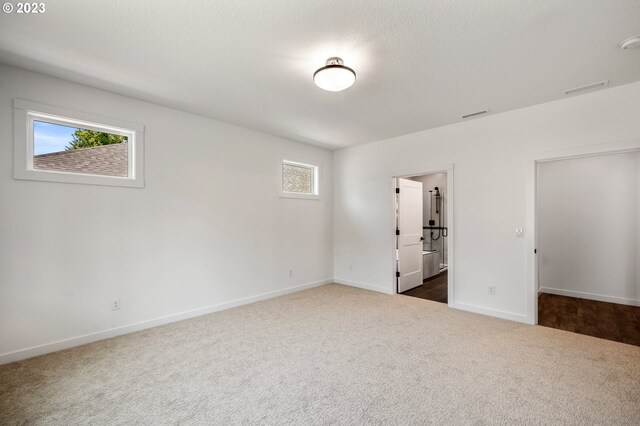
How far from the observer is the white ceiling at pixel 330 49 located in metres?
1.99

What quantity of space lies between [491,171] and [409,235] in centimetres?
194

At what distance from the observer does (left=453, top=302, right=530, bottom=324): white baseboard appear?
369 cm

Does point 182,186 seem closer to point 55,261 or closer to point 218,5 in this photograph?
point 55,261

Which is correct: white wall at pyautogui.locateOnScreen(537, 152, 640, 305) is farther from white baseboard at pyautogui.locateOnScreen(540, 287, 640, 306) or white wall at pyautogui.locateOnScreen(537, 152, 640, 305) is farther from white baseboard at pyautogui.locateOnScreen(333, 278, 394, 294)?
white baseboard at pyautogui.locateOnScreen(333, 278, 394, 294)

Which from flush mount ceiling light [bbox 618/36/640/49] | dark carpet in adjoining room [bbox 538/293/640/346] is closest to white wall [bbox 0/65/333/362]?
dark carpet in adjoining room [bbox 538/293/640/346]

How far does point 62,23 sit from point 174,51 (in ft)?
2.39

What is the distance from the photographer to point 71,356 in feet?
9.23

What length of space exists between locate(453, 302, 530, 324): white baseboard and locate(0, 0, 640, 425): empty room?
0.03 meters

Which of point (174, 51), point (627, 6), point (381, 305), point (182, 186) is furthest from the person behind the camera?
point (381, 305)

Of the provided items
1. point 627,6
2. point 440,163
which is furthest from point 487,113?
point 627,6

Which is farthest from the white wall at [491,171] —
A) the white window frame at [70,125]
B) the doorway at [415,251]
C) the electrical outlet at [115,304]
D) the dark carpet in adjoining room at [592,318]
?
the electrical outlet at [115,304]

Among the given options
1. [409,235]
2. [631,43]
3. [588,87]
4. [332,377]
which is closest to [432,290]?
[409,235]

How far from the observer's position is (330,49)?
2.43m

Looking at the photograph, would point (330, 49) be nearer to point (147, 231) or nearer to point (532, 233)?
point (147, 231)
